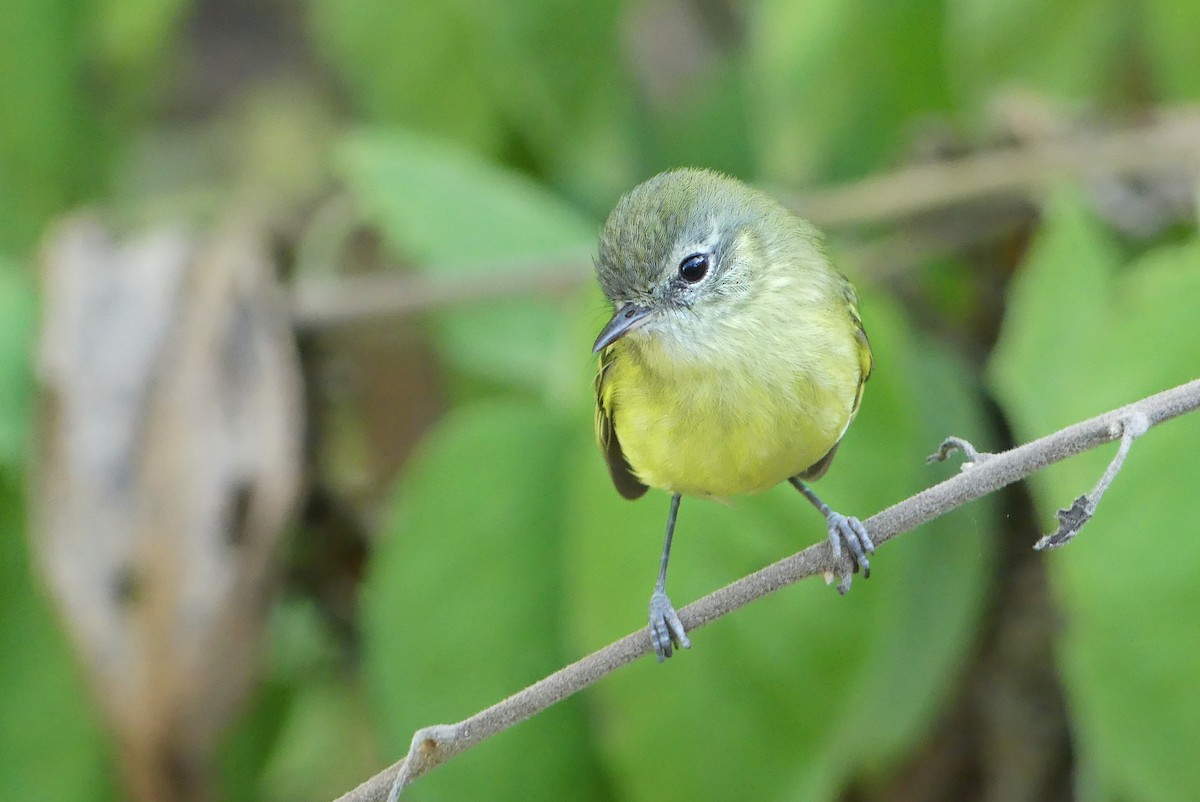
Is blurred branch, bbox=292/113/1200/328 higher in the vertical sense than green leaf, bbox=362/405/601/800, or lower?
higher

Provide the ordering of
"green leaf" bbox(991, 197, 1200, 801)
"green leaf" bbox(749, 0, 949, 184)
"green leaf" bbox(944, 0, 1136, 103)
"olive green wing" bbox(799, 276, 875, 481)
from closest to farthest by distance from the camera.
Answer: "olive green wing" bbox(799, 276, 875, 481) < "green leaf" bbox(991, 197, 1200, 801) < "green leaf" bbox(749, 0, 949, 184) < "green leaf" bbox(944, 0, 1136, 103)

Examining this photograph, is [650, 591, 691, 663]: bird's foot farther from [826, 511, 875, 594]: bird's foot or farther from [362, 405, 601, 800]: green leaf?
[362, 405, 601, 800]: green leaf

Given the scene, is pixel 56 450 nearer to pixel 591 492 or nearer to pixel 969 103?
pixel 591 492

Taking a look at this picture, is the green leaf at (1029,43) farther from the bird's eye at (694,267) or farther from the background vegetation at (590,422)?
the bird's eye at (694,267)

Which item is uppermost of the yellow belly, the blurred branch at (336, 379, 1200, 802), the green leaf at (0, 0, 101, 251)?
the green leaf at (0, 0, 101, 251)

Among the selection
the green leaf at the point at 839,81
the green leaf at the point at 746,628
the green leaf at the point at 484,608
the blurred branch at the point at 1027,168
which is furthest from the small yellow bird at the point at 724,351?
the green leaf at the point at 839,81

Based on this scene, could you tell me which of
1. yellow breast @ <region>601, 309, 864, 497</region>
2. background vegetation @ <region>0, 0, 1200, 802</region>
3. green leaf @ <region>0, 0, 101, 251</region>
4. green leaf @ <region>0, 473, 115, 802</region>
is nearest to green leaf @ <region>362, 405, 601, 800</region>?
background vegetation @ <region>0, 0, 1200, 802</region>

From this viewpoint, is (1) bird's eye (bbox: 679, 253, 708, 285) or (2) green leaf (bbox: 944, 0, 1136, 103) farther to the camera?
(2) green leaf (bbox: 944, 0, 1136, 103)

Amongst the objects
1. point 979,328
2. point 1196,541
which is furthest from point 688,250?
point 979,328

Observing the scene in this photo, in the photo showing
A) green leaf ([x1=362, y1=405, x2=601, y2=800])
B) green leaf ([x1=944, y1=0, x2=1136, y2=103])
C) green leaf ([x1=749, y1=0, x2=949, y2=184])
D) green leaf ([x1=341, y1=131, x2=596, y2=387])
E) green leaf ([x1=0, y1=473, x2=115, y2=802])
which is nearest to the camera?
green leaf ([x1=362, y1=405, x2=601, y2=800])
